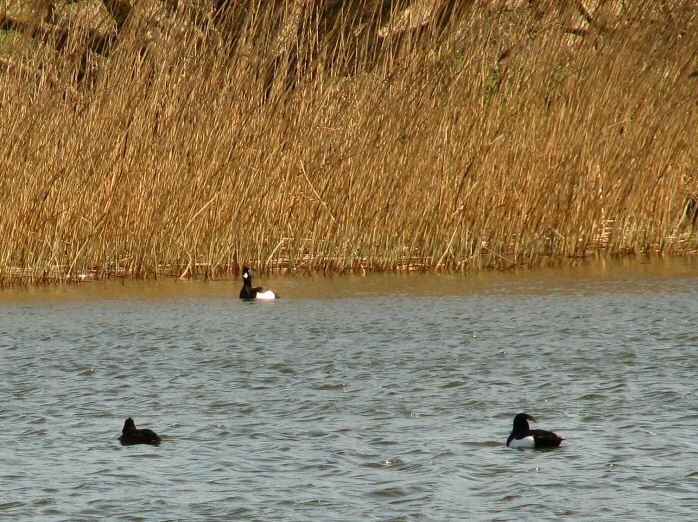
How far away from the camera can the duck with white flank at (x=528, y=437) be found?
639 centimetres

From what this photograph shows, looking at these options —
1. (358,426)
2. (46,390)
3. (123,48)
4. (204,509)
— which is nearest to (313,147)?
(123,48)

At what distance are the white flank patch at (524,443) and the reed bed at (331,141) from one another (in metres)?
7.35

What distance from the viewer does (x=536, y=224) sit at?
14.0m

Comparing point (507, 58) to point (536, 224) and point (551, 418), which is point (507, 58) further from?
point (551, 418)

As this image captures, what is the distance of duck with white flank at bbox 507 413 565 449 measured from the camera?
6387 mm

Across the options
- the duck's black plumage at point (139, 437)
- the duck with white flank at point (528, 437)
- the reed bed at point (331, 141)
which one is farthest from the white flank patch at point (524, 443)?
the reed bed at point (331, 141)

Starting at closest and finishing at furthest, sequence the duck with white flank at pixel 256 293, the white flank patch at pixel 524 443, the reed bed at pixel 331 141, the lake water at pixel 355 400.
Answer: the lake water at pixel 355 400, the white flank patch at pixel 524 443, the duck with white flank at pixel 256 293, the reed bed at pixel 331 141

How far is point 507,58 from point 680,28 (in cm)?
196

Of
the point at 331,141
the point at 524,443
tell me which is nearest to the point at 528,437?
the point at 524,443

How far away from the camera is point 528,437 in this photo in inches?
254

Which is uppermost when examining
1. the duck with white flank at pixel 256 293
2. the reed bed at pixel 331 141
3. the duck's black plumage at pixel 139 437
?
the reed bed at pixel 331 141

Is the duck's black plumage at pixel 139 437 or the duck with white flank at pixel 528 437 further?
the duck's black plumage at pixel 139 437

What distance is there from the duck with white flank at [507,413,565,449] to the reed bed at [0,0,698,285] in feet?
23.8

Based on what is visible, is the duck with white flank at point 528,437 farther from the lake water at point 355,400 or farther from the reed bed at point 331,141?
the reed bed at point 331,141
